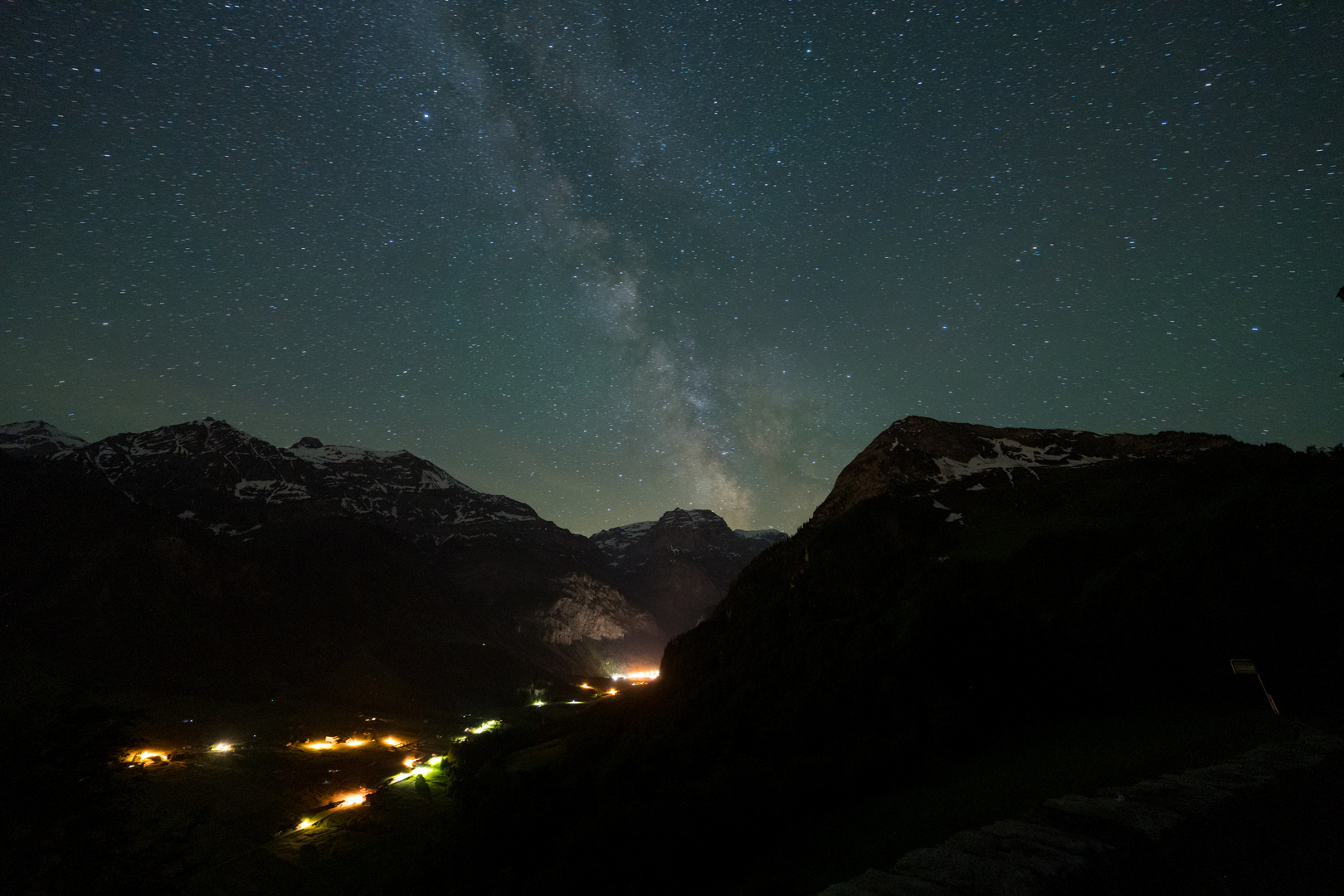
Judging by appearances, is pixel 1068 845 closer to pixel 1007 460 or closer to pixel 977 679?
pixel 977 679

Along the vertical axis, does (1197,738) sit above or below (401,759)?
above

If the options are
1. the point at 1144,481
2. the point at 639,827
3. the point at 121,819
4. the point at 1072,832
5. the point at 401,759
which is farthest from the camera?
the point at 401,759

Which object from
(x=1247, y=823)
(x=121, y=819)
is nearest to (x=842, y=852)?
(x=1247, y=823)

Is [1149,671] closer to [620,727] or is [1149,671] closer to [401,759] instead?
[620,727]

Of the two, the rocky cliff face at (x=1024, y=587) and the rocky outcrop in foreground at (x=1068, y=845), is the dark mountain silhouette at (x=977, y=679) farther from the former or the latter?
the rocky outcrop in foreground at (x=1068, y=845)

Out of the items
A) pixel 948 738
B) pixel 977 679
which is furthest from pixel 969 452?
pixel 948 738

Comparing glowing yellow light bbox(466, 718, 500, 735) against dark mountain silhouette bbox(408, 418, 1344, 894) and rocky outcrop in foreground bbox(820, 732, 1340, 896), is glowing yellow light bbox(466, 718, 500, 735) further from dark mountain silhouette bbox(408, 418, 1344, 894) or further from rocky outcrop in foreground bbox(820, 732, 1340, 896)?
rocky outcrop in foreground bbox(820, 732, 1340, 896)

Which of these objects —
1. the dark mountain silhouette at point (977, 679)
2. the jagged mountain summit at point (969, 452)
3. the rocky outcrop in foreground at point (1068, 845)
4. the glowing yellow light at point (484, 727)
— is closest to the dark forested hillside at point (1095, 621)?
the dark mountain silhouette at point (977, 679)
